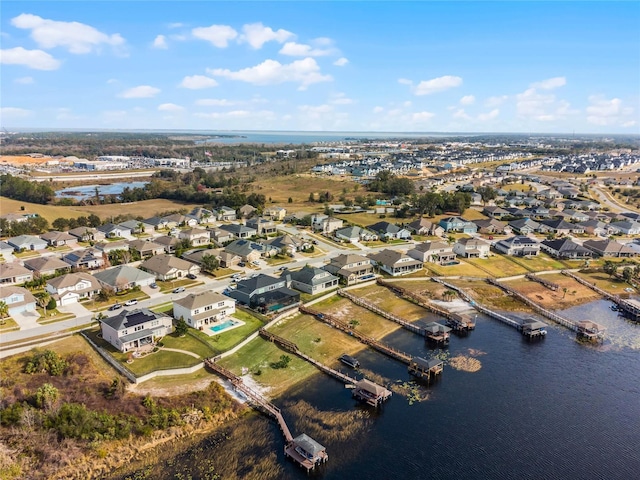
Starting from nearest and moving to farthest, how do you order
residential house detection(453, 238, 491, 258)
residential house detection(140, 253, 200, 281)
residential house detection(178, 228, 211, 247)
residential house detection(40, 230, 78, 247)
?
residential house detection(140, 253, 200, 281) < residential house detection(453, 238, 491, 258) < residential house detection(40, 230, 78, 247) < residential house detection(178, 228, 211, 247)

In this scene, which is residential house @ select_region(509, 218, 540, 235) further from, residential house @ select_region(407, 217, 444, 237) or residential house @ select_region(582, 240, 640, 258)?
residential house @ select_region(407, 217, 444, 237)

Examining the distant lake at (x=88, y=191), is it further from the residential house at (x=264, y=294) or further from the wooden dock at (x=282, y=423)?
the wooden dock at (x=282, y=423)

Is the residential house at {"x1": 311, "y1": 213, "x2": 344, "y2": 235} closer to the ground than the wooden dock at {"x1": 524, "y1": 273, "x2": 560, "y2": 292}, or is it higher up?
higher up

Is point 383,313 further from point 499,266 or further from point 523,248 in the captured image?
point 523,248

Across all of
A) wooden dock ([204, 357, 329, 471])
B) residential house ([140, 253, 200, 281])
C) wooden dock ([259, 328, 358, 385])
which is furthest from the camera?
residential house ([140, 253, 200, 281])

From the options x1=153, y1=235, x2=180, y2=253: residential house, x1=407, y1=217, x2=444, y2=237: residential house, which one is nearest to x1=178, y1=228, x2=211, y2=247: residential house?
x1=153, y1=235, x2=180, y2=253: residential house

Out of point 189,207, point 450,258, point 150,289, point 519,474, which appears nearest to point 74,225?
point 189,207

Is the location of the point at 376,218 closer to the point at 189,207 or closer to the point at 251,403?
the point at 189,207
